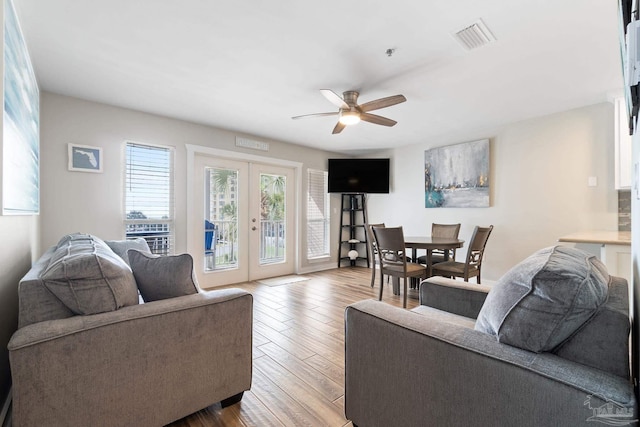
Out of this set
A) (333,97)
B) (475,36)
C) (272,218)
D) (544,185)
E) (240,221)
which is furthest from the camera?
(272,218)

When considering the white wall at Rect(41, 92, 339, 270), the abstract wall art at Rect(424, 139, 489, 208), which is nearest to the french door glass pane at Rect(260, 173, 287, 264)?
the white wall at Rect(41, 92, 339, 270)

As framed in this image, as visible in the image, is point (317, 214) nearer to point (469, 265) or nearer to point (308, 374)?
point (469, 265)

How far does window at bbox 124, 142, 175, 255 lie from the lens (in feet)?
11.5

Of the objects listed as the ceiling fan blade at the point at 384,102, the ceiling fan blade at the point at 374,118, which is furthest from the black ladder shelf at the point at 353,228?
the ceiling fan blade at the point at 384,102

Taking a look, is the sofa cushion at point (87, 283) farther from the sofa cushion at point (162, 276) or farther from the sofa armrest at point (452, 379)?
the sofa armrest at point (452, 379)

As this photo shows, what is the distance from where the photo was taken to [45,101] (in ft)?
9.74

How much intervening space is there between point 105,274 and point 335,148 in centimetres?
481

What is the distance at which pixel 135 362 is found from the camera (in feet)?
4.14

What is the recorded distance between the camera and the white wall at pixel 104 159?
9.79ft

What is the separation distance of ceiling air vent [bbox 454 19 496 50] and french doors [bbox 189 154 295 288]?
3.39m

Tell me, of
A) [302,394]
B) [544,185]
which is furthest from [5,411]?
[544,185]

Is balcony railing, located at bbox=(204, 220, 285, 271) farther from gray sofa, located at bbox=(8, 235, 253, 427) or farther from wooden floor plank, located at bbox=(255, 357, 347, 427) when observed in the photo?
gray sofa, located at bbox=(8, 235, 253, 427)

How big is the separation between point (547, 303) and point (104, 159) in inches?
162

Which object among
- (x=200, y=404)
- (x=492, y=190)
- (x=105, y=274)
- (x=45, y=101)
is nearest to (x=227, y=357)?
(x=200, y=404)
